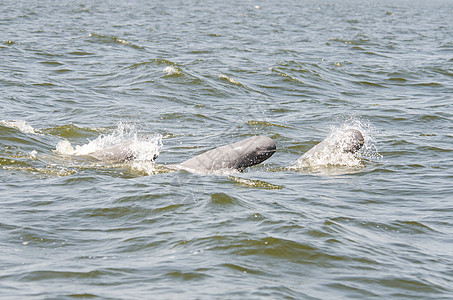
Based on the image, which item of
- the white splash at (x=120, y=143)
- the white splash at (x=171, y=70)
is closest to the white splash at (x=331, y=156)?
the white splash at (x=120, y=143)

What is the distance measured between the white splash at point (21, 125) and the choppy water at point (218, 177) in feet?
0.33

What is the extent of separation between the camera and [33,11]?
36875 mm

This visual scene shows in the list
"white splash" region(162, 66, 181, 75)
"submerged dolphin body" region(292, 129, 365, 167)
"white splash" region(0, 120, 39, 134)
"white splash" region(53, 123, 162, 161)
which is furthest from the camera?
"white splash" region(162, 66, 181, 75)

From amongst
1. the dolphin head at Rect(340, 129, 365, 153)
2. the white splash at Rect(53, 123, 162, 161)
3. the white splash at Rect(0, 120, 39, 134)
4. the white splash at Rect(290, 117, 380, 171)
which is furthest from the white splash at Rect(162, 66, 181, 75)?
the dolphin head at Rect(340, 129, 365, 153)

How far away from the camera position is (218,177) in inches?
435

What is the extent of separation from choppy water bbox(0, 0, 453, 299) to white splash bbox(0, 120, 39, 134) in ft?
0.33

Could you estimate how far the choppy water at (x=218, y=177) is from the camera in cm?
747

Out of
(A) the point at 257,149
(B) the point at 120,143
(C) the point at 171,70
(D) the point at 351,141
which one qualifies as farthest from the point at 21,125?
(C) the point at 171,70

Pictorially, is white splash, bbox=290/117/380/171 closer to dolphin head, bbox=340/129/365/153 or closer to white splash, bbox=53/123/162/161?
dolphin head, bbox=340/129/365/153

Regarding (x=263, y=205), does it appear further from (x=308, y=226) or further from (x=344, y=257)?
(x=344, y=257)

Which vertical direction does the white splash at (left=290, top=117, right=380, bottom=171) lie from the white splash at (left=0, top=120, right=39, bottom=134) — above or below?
above

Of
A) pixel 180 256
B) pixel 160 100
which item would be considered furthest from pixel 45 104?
pixel 180 256

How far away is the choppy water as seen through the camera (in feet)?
24.5

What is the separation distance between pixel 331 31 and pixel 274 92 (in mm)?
17215
